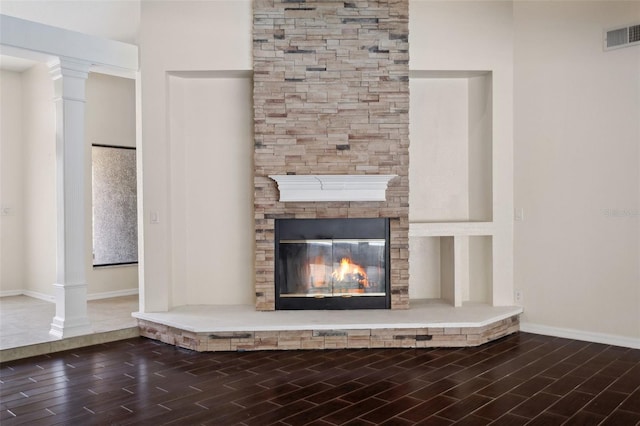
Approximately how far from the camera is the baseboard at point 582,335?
4977mm

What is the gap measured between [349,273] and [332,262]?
0.20m

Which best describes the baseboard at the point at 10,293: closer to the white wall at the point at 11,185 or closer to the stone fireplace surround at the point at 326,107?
the white wall at the point at 11,185

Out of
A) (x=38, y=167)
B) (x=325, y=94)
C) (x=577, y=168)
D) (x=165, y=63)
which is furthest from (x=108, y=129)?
(x=577, y=168)

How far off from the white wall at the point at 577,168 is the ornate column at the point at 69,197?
425cm

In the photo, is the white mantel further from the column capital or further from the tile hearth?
the column capital

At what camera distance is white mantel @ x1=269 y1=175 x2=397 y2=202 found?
5309 mm

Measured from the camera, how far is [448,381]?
402 cm

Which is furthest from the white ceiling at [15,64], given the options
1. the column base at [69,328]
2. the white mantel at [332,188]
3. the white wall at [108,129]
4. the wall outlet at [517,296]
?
the wall outlet at [517,296]

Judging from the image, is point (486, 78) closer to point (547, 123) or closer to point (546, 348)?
point (547, 123)

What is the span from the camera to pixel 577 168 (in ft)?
17.2

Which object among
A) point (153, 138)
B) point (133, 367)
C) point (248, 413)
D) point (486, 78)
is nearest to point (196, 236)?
point (153, 138)

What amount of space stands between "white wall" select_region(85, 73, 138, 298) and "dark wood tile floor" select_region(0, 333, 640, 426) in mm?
2430

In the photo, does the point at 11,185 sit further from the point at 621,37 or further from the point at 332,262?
the point at 621,37

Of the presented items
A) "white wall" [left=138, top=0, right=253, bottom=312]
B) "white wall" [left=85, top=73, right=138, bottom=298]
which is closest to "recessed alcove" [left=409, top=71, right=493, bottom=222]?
"white wall" [left=138, top=0, right=253, bottom=312]
